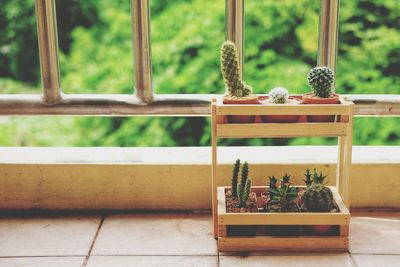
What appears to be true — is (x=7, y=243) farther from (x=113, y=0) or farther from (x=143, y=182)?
(x=113, y=0)

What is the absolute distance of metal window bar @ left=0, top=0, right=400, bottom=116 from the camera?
A: 2.50m

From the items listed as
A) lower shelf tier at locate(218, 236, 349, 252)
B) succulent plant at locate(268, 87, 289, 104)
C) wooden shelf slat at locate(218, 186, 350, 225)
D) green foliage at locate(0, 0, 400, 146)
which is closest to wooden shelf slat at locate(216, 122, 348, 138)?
succulent plant at locate(268, 87, 289, 104)

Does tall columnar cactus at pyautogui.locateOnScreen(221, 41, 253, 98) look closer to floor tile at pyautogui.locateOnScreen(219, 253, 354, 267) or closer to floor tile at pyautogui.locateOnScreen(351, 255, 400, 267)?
floor tile at pyautogui.locateOnScreen(219, 253, 354, 267)

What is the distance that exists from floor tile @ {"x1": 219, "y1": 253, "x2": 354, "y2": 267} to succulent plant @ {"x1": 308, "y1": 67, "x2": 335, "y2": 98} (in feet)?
2.14

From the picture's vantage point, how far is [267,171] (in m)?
2.62

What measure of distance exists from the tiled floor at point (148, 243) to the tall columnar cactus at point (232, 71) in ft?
2.08

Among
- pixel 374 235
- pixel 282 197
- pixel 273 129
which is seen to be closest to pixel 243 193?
pixel 282 197

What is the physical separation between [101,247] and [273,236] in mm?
721

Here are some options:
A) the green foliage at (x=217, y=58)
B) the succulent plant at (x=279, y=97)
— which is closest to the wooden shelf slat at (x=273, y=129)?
the succulent plant at (x=279, y=97)

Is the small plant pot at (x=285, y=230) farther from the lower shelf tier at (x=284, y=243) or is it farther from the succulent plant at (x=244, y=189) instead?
the succulent plant at (x=244, y=189)

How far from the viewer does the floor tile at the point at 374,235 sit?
2307 mm

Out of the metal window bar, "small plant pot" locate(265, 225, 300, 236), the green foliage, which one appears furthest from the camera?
the green foliage

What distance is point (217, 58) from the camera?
4562 millimetres

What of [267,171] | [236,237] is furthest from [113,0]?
[236,237]
